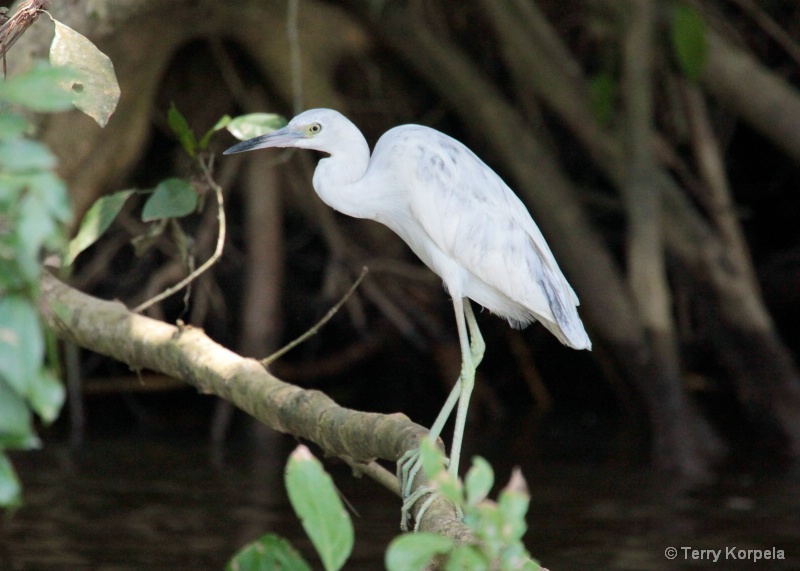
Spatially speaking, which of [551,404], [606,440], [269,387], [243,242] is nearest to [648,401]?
[606,440]

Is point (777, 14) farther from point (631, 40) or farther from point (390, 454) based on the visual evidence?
point (390, 454)

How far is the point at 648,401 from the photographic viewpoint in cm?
424

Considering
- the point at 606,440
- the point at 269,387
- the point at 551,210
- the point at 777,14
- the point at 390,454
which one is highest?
the point at 777,14

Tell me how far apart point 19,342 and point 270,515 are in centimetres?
304

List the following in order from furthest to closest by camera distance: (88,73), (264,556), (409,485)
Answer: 1. (409,485)
2. (88,73)
3. (264,556)

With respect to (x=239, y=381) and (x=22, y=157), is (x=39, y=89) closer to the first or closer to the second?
(x=22, y=157)

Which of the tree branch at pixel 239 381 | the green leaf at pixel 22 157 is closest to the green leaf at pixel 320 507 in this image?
the green leaf at pixel 22 157

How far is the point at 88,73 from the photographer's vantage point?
4.90 feet

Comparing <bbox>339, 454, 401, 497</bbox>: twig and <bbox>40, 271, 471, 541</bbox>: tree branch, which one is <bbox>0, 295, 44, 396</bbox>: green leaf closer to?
<bbox>40, 271, 471, 541</bbox>: tree branch

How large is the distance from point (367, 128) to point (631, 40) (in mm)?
1409

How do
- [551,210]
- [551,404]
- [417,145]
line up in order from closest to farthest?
[417,145] → [551,210] → [551,404]

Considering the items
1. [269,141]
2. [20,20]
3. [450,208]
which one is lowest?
[450,208]

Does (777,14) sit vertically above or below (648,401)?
above

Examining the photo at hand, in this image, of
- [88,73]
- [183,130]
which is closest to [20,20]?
[88,73]
